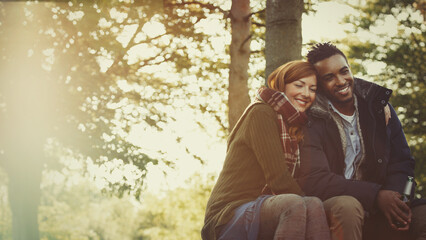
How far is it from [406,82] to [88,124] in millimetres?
11196

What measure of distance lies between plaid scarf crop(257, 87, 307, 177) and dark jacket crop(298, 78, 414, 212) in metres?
0.13

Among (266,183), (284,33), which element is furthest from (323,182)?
(284,33)

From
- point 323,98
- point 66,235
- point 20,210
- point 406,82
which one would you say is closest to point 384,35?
point 406,82

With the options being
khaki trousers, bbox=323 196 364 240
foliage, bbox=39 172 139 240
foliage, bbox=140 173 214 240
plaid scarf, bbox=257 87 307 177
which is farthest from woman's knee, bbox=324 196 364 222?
foliage, bbox=140 173 214 240

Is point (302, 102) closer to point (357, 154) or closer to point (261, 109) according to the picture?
point (261, 109)

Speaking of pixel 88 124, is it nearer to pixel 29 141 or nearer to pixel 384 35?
pixel 29 141

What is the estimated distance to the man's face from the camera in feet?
12.9

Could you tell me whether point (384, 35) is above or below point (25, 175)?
above

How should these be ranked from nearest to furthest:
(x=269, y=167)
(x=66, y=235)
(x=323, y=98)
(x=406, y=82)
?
(x=269, y=167) < (x=323, y=98) < (x=406, y=82) < (x=66, y=235)

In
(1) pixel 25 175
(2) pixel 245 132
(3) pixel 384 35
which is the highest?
(3) pixel 384 35

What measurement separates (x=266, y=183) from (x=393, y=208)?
859 mm

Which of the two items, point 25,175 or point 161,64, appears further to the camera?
point 25,175

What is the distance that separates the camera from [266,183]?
11.1 feet

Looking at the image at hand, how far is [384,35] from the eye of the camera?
19047 mm
